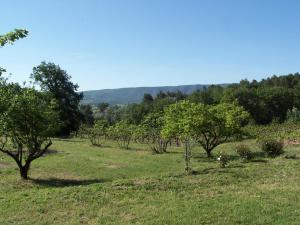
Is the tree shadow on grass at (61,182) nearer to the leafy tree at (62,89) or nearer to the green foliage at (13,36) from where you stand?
the green foliage at (13,36)

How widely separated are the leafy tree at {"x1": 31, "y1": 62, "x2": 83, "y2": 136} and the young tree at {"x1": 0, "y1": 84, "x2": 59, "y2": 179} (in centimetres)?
3298

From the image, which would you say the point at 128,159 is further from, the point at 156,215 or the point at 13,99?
the point at 156,215

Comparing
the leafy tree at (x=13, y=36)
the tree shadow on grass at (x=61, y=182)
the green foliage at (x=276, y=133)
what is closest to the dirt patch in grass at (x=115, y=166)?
the tree shadow on grass at (x=61, y=182)

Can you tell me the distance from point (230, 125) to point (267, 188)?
44.8ft

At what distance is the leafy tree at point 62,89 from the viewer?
172 ft

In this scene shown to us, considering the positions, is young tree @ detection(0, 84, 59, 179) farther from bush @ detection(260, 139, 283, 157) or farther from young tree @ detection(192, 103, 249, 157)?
bush @ detection(260, 139, 283, 157)

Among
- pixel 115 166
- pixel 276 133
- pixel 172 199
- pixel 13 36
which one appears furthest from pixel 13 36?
pixel 276 133

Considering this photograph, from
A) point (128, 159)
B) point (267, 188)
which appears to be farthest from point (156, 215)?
point (128, 159)

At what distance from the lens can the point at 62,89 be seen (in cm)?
5356

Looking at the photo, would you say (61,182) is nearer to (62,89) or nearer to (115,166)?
(115,166)

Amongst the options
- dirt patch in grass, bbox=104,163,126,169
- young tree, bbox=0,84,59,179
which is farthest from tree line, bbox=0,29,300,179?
dirt patch in grass, bbox=104,163,126,169

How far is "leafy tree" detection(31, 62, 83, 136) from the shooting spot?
52.3 m

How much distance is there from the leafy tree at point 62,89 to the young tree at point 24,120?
3298cm

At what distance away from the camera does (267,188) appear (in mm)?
12391
